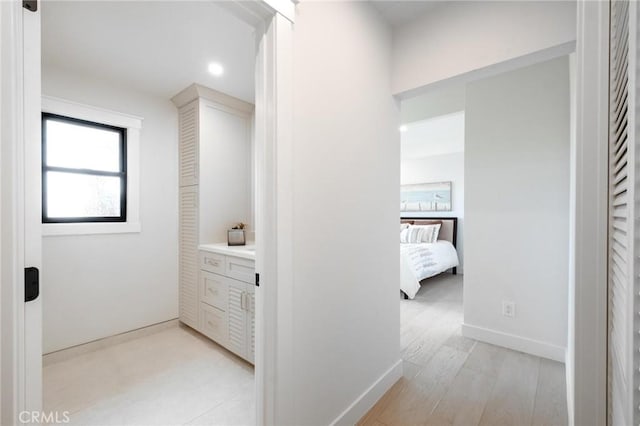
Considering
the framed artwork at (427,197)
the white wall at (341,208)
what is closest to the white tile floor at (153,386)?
the white wall at (341,208)

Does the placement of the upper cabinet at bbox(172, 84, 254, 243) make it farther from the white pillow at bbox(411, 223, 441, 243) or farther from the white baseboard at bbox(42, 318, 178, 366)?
the white pillow at bbox(411, 223, 441, 243)

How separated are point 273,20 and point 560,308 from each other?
2.84 metres

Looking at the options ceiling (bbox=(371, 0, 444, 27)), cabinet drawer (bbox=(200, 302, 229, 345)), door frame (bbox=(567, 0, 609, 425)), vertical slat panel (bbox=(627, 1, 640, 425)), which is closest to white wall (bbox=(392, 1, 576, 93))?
ceiling (bbox=(371, 0, 444, 27))

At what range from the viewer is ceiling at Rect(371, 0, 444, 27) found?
65.9 inches

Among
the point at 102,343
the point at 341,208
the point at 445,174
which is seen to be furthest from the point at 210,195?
the point at 445,174

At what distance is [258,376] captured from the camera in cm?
119

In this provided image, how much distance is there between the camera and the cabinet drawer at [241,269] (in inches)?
83.0

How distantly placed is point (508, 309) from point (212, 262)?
106 inches

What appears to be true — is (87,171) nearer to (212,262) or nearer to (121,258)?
(121,258)

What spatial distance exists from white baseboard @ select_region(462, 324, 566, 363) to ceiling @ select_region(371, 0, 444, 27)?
2.62 meters

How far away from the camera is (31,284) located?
0.69 meters

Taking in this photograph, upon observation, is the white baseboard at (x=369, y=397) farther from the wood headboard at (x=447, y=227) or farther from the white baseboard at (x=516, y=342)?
the wood headboard at (x=447, y=227)

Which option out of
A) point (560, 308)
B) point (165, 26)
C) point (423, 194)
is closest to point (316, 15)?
point (165, 26)

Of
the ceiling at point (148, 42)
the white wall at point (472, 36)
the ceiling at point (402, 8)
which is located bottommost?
the white wall at point (472, 36)
